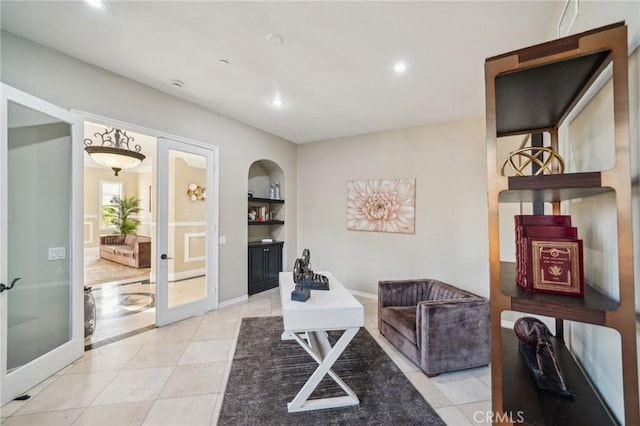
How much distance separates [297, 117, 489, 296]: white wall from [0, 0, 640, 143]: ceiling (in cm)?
77

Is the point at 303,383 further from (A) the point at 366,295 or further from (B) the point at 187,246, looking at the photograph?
(A) the point at 366,295

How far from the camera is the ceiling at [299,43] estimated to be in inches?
76.0

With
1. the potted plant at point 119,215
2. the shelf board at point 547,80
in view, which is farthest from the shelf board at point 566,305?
the potted plant at point 119,215

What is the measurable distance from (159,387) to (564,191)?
310cm

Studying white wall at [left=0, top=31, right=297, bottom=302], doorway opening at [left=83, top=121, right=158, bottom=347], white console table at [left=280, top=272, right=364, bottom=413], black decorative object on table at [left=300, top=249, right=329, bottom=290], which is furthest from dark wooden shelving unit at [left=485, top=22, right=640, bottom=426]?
doorway opening at [left=83, top=121, right=158, bottom=347]

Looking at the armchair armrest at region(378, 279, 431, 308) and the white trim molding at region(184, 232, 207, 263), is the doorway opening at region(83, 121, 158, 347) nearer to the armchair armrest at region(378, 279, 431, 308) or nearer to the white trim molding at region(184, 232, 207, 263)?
the white trim molding at region(184, 232, 207, 263)

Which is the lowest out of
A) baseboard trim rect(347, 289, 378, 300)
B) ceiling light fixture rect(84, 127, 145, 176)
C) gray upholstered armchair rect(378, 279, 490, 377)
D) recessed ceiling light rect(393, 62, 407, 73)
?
baseboard trim rect(347, 289, 378, 300)

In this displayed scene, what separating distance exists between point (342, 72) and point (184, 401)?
11.2 feet

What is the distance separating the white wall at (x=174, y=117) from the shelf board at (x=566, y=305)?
12.8 ft

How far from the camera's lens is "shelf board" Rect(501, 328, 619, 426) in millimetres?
924

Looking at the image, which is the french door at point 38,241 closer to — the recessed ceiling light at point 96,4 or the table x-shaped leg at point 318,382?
the recessed ceiling light at point 96,4

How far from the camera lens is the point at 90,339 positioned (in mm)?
3021

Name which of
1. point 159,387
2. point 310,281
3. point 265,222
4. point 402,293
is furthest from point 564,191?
point 265,222

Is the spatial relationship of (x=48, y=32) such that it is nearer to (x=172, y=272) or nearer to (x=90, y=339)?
(x=172, y=272)
